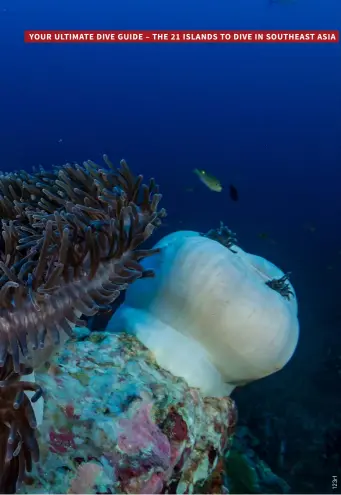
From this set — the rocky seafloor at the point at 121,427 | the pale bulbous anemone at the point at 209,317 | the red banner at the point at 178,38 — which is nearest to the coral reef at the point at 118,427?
the rocky seafloor at the point at 121,427

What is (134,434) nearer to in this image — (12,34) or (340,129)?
(340,129)

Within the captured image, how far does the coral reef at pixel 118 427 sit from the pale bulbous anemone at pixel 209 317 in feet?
0.66

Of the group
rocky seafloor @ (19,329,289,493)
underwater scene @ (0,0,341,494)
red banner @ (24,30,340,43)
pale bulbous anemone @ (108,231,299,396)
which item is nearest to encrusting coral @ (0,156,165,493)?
underwater scene @ (0,0,341,494)

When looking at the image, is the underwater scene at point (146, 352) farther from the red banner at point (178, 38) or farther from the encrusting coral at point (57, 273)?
the red banner at point (178, 38)

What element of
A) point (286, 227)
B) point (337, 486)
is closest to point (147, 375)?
point (337, 486)

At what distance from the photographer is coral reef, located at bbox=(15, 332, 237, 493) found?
2021 millimetres

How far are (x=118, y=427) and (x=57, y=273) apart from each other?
34.8 inches

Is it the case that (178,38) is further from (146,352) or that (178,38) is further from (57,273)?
(57,273)

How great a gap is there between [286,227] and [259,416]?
2632 cm

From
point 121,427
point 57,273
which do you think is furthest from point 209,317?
point 57,273

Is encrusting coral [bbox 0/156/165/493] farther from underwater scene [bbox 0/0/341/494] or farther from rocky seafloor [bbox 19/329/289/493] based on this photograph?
rocky seafloor [bbox 19/329/289/493]

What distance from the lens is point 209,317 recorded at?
3033mm

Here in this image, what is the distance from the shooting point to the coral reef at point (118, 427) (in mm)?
2021

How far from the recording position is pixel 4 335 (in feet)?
5.73
